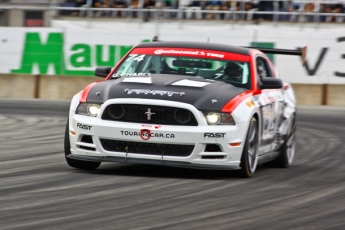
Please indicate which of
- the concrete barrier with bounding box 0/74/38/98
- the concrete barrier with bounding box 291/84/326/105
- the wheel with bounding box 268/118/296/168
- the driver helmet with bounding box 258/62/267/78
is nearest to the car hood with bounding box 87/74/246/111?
the driver helmet with bounding box 258/62/267/78

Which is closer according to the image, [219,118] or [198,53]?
[219,118]

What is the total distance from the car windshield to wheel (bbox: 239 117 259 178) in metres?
0.58

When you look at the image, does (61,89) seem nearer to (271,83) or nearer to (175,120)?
(271,83)

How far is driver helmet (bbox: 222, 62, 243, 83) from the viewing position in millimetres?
9781

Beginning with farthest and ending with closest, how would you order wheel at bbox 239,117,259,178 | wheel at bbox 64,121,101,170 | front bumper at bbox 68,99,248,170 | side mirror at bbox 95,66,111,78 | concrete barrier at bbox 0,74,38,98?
1. concrete barrier at bbox 0,74,38,98
2. side mirror at bbox 95,66,111,78
3. wheel at bbox 64,121,101,170
4. wheel at bbox 239,117,259,178
5. front bumper at bbox 68,99,248,170

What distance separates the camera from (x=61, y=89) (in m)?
25.3

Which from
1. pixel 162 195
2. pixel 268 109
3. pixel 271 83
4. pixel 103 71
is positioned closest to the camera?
pixel 162 195

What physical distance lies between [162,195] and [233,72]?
2675 millimetres

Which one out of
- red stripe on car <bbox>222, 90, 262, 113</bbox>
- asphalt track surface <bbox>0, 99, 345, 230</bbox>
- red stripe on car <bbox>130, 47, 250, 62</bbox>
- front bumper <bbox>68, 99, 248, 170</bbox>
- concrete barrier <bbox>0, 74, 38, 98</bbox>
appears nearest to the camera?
asphalt track surface <bbox>0, 99, 345, 230</bbox>

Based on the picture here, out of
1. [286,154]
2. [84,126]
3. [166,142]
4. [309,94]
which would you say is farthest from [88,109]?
[309,94]

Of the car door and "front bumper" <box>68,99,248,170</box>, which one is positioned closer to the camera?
"front bumper" <box>68,99,248,170</box>

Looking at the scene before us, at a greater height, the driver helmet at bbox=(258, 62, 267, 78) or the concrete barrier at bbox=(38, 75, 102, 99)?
the driver helmet at bbox=(258, 62, 267, 78)

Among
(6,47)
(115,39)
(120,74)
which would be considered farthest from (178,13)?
(120,74)

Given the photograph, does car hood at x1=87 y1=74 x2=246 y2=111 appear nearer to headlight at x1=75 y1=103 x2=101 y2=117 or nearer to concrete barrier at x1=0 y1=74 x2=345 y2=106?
headlight at x1=75 y1=103 x2=101 y2=117
